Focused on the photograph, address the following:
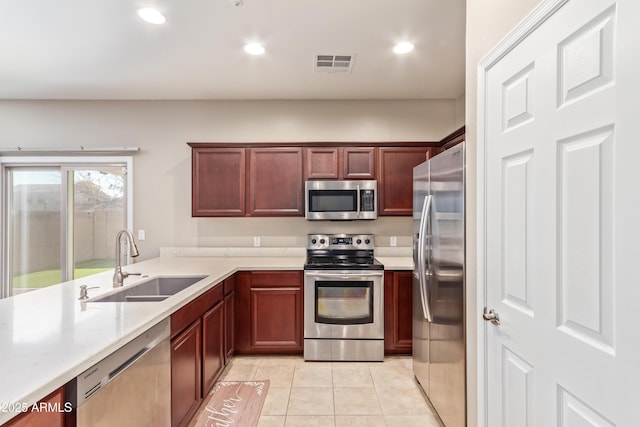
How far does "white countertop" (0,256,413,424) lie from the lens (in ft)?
3.21

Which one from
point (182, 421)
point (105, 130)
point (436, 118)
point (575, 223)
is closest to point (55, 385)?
point (182, 421)

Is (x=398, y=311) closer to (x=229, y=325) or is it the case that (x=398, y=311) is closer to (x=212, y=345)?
(x=229, y=325)

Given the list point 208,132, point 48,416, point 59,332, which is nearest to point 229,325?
point 59,332

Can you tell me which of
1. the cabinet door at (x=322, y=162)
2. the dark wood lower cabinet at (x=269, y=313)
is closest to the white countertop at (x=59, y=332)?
the dark wood lower cabinet at (x=269, y=313)

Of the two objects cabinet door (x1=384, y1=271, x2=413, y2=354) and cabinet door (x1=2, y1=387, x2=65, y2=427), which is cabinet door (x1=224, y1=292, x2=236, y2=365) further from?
cabinet door (x1=2, y1=387, x2=65, y2=427)

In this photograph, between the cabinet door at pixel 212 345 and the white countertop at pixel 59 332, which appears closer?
the white countertop at pixel 59 332

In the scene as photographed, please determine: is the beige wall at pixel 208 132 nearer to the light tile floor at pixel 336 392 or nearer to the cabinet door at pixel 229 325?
the cabinet door at pixel 229 325

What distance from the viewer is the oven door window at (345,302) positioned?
304 cm

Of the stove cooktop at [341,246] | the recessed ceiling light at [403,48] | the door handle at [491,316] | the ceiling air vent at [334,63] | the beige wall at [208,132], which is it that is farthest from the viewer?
the beige wall at [208,132]

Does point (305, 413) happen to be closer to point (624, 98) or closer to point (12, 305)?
point (12, 305)

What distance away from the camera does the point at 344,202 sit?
3383 mm

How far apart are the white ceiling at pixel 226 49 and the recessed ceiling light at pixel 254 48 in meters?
0.05

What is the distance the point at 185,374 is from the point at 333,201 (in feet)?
6.69

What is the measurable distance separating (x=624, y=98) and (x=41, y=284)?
515 cm
